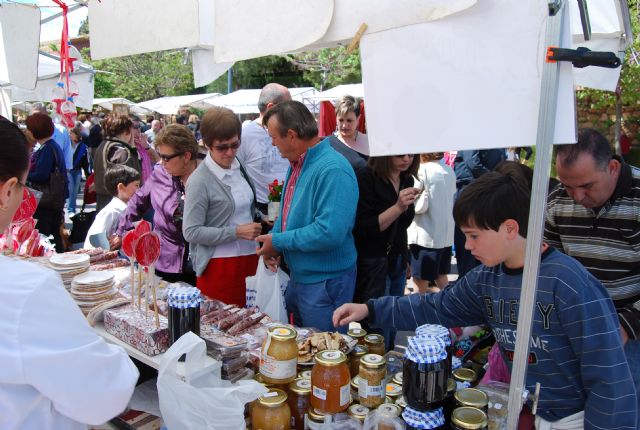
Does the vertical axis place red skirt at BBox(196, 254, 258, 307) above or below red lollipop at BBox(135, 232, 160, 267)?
below

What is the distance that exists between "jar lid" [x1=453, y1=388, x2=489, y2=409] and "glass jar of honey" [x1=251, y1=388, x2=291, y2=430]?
58 centimetres

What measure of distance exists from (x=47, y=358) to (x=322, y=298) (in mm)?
1994

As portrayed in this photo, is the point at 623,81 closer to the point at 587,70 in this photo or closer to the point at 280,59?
the point at 587,70

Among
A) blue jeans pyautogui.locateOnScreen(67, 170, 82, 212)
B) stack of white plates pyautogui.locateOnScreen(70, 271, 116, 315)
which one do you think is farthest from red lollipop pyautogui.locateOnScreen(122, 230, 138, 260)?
blue jeans pyautogui.locateOnScreen(67, 170, 82, 212)

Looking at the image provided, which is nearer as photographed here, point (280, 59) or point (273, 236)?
point (273, 236)

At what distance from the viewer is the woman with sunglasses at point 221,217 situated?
3.23 m

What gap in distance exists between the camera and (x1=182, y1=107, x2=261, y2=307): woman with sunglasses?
3.23 meters

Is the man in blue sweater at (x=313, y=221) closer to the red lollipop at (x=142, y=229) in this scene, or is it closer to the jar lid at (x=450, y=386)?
the red lollipop at (x=142, y=229)

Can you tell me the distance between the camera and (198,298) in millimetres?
2039

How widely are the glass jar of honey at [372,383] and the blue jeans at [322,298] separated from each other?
48.0 inches

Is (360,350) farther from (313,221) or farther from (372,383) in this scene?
(313,221)

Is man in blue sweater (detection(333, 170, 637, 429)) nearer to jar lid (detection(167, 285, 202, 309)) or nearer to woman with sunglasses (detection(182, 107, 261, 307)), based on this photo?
jar lid (detection(167, 285, 202, 309))

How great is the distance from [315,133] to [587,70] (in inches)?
76.8

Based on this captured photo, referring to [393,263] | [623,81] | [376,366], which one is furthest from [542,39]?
[623,81]
